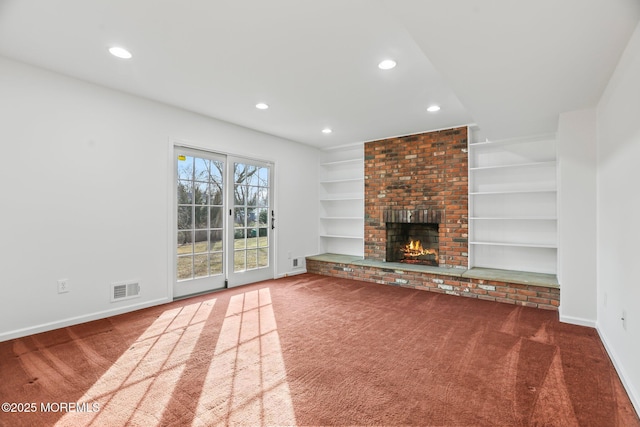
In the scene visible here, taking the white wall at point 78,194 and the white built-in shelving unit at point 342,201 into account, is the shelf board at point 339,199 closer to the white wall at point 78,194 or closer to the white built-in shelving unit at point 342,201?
the white built-in shelving unit at point 342,201

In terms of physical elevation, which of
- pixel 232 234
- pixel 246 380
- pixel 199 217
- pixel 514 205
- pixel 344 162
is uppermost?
pixel 344 162

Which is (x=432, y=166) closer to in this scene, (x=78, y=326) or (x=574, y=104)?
(x=574, y=104)

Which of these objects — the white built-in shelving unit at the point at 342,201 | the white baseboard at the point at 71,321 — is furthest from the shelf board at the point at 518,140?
the white baseboard at the point at 71,321

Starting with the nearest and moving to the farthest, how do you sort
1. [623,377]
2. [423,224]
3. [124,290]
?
[623,377] → [124,290] → [423,224]

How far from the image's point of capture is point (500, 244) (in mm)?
4469

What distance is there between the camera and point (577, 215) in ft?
10.7

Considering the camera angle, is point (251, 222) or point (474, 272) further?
point (251, 222)

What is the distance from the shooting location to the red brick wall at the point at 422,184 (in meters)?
4.91

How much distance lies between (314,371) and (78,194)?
9.68ft

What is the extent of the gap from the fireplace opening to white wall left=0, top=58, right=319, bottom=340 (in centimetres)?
354

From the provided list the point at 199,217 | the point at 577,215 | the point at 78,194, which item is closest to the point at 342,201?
the point at 199,217

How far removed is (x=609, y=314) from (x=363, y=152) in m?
4.36

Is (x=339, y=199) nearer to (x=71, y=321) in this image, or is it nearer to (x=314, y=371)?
(x=314, y=371)

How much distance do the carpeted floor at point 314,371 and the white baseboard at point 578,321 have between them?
0.13 m
